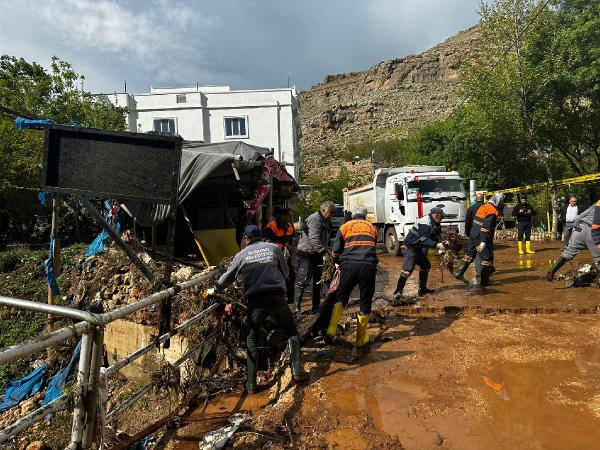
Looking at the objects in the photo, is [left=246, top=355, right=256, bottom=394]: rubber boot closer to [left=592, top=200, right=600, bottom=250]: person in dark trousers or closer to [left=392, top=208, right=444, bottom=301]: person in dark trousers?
[left=392, top=208, right=444, bottom=301]: person in dark trousers

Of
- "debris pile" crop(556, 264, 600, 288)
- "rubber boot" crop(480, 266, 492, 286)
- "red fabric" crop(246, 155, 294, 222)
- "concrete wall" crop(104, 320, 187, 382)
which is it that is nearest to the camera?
"concrete wall" crop(104, 320, 187, 382)

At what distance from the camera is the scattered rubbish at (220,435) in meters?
3.06

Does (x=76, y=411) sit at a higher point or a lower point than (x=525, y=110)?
lower

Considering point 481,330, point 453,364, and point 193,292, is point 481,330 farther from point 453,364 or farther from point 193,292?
point 193,292

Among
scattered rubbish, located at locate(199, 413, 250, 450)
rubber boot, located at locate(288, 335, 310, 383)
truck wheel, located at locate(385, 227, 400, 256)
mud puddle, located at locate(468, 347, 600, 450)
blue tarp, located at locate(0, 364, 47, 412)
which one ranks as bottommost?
blue tarp, located at locate(0, 364, 47, 412)

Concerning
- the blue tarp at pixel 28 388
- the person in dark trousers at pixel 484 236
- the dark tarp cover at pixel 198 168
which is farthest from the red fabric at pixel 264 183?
the blue tarp at pixel 28 388

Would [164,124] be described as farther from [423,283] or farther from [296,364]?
[296,364]

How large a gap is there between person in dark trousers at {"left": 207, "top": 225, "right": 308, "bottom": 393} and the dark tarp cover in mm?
2897

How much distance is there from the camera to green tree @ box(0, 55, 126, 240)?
47.3 feet

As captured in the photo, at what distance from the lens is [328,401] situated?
367cm

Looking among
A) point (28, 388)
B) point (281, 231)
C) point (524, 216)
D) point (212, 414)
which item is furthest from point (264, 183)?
point (524, 216)

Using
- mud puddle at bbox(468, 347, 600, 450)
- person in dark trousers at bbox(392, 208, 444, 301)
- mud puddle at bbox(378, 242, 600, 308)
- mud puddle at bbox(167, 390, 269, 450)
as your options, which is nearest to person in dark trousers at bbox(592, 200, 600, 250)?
mud puddle at bbox(378, 242, 600, 308)

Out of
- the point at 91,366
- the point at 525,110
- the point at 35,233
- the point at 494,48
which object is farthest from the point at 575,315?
the point at 35,233

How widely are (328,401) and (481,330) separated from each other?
265 cm
